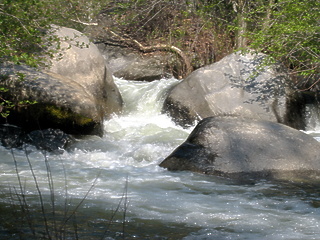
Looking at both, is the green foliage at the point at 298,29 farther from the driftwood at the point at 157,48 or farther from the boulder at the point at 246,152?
Answer: the driftwood at the point at 157,48

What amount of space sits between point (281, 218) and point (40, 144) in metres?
4.51

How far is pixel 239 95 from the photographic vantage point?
395 inches

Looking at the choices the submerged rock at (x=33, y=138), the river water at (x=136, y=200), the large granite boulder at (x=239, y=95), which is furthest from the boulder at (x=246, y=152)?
the large granite boulder at (x=239, y=95)

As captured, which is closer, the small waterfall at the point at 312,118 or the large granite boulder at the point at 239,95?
the large granite boulder at the point at 239,95

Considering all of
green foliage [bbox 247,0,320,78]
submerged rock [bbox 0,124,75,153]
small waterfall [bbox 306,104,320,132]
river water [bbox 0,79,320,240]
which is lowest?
river water [bbox 0,79,320,240]

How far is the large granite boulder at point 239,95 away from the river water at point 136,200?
6.00ft

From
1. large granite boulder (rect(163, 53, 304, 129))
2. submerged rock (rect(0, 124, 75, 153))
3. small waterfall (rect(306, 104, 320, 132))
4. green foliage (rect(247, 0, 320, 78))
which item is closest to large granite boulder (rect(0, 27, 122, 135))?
submerged rock (rect(0, 124, 75, 153))

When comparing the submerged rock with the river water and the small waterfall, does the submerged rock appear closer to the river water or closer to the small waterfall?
the river water

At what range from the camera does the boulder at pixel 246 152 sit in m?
6.13

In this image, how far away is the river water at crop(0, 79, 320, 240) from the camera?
3762 mm

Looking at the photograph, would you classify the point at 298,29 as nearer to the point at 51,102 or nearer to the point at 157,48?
the point at 51,102

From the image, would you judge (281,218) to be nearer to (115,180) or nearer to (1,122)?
(115,180)

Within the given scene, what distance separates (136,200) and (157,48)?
411 inches

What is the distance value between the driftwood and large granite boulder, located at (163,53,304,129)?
11.6 feet
